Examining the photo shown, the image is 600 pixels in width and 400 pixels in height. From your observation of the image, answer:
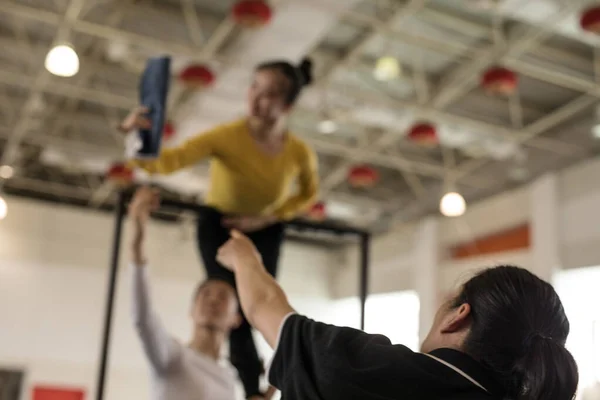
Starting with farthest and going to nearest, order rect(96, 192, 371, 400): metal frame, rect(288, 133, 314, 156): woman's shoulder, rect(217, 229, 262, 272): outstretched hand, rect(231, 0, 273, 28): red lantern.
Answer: rect(231, 0, 273, 28): red lantern
rect(288, 133, 314, 156): woman's shoulder
rect(96, 192, 371, 400): metal frame
rect(217, 229, 262, 272): outstretched hand

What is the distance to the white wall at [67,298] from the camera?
10.2m


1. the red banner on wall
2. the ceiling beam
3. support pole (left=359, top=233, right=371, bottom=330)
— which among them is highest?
the ceiling beam

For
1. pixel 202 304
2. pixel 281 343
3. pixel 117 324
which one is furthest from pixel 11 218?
pixel 281 343

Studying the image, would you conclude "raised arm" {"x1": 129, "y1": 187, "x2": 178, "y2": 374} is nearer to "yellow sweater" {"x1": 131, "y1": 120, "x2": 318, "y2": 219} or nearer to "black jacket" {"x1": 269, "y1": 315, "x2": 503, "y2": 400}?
"yellow sweater" {"x1": 131, "y1": 120, "x2": 318, "y2": 219}

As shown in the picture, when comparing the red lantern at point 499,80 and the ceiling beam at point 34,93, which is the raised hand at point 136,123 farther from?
the ceiling beam at point 34,93

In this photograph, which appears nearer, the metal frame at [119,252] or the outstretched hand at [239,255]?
the outstretched hand at [239,255]

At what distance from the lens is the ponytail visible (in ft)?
3.70

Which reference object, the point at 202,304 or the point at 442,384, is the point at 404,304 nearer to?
the point at 202,304

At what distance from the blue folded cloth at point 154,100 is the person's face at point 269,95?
348 mm

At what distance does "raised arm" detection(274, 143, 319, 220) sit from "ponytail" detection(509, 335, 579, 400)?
1.52 metres

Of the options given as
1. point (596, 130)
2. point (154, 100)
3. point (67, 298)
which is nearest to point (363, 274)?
point (154, 100)

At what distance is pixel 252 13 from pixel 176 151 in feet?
8.66

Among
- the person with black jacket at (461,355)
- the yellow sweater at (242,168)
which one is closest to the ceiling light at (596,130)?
the yellow sweater at (242,168)

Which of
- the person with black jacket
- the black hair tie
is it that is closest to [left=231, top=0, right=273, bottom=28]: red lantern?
the person with black jacket
